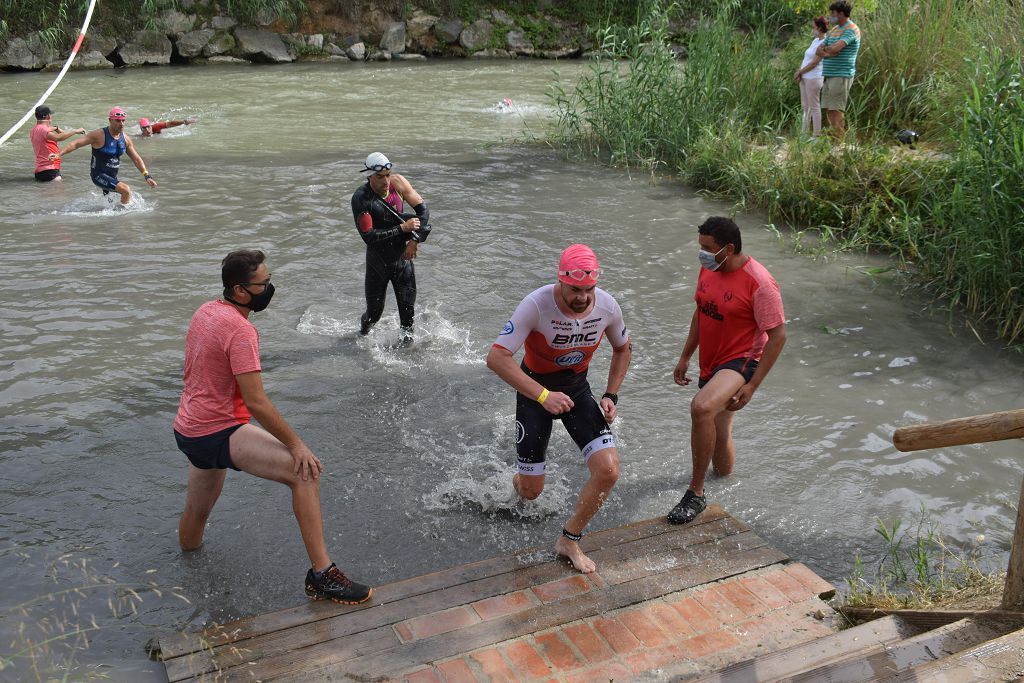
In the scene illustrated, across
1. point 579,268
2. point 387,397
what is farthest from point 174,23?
point 579,268

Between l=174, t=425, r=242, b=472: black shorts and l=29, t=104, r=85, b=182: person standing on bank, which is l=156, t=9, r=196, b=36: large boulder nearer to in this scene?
l=29, t=104, r=85, b=182: person standing on bank

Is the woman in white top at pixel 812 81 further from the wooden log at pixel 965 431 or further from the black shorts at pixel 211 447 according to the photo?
the black shorts at pixel 211 447

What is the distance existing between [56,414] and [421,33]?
22.3m

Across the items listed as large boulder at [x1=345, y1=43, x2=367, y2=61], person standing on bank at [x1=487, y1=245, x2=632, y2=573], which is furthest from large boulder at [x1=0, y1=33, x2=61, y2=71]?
person standing on bank at [x1=487, y1=245, x2=632, y2=573]

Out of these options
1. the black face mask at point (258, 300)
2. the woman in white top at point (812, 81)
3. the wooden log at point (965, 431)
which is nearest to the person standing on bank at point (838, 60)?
the woman in white top at point (812, 81)

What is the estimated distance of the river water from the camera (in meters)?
5.64

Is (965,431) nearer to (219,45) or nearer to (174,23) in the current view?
(219,45)

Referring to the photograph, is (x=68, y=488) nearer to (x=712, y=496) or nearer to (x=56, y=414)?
(x=56, y=414)

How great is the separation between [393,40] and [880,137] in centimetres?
1756

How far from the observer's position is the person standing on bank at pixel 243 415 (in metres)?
4.71

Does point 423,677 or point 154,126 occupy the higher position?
point 154,126

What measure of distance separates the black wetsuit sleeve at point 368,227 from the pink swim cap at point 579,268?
10.6 feet

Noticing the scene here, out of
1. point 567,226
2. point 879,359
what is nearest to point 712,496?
point 879,359

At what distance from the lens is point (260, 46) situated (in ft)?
83.9
